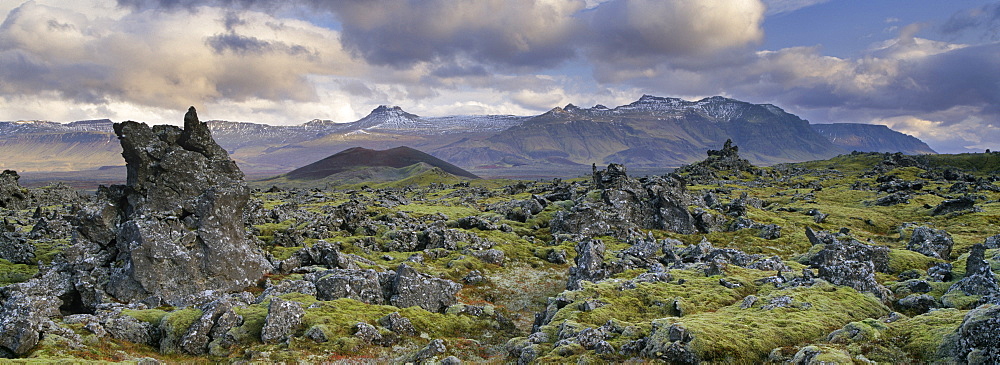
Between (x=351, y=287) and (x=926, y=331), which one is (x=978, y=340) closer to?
(x=926, y=331)

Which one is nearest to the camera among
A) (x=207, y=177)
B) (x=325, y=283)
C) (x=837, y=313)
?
(x=837, y=313)

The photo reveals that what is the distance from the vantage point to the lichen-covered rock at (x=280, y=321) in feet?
87.7

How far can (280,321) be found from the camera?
1079 inches

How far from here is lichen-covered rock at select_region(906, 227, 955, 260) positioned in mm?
47406

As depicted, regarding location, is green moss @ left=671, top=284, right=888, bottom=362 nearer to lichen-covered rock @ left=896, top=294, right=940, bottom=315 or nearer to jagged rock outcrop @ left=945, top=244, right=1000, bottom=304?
lichen-covered rock @ left=896, top=294, right=940, bottom=315

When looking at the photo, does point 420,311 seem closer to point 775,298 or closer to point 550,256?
point 775,298

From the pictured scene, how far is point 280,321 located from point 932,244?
57.7 meters

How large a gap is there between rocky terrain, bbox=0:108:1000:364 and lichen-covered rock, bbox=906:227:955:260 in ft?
0.74

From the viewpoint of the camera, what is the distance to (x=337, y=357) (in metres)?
25.9

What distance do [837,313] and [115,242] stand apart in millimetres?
47892

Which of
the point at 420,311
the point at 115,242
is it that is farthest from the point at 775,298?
the point at 115,242

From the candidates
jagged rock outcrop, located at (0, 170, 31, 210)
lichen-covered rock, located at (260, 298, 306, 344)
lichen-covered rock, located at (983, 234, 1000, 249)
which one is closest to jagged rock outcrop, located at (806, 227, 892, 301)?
lichen-covered rock, located at (983, 234, 1000, 249)

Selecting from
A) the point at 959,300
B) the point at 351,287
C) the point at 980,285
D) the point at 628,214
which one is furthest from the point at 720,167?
the point at 351,287

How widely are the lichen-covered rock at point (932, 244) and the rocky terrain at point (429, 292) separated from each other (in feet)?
0.74
